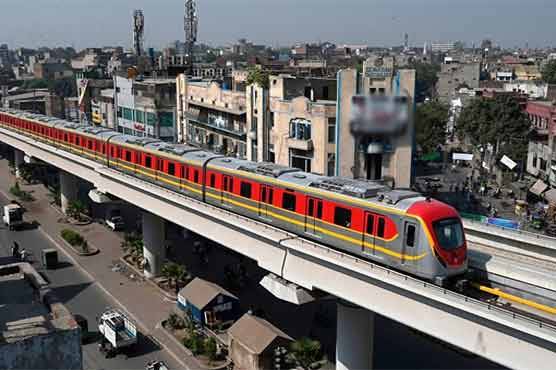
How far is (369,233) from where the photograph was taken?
16.3 m

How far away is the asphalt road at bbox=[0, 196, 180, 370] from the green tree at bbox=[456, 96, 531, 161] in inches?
1506

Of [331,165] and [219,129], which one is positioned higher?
[219,129]

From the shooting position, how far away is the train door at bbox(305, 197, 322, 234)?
712 inches

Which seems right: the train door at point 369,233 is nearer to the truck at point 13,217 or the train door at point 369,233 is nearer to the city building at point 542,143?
the city building at point 542,143

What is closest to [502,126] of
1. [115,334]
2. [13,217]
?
[115,334]

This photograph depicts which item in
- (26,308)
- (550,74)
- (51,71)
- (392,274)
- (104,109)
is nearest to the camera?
(26,308)

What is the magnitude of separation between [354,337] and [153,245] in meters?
15.6

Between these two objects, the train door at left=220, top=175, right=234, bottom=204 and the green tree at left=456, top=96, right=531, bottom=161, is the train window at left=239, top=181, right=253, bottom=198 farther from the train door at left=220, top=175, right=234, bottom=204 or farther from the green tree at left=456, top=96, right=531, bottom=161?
the green tree at left=456, top=96, right=531, bottom=161

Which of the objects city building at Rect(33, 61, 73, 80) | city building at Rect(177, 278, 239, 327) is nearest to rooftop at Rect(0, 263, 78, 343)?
city building at Rect(177, 278, 239, 327)

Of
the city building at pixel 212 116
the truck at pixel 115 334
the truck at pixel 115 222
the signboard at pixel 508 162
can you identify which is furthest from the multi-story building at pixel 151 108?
the truck at pixel 115 334

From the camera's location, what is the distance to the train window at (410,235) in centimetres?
1498

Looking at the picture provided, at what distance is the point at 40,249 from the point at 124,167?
34.3 feet

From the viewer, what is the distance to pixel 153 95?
52.1 metres

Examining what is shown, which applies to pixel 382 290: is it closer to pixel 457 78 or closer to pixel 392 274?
pixel 392 274
